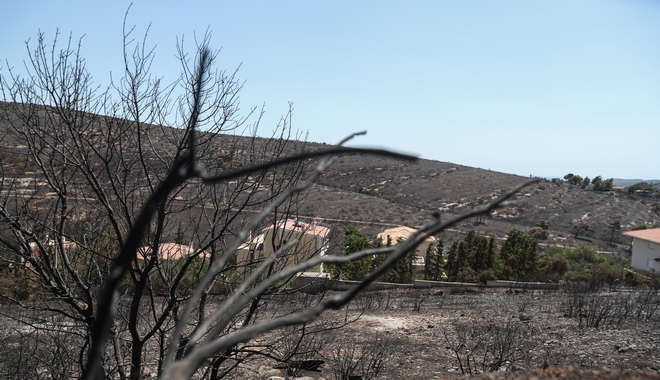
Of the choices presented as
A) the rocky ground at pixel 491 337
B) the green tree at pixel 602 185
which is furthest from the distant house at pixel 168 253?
the green tree at pixel 602 185

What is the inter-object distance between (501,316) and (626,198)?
183ft

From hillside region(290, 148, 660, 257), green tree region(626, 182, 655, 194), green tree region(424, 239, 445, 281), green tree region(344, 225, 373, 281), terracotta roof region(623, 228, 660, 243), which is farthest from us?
green tree region(626, 182, 655, 194)

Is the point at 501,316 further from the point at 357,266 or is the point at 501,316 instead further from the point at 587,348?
the point at 357,266

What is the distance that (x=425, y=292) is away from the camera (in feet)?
65.9

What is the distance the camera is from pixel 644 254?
30.2 metres

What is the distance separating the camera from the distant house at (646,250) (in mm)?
28959

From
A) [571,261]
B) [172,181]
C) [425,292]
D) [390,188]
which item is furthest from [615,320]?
[390,188]

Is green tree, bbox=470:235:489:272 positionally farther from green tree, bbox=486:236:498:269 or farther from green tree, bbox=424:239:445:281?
green tree, bbox=424:239:445:281

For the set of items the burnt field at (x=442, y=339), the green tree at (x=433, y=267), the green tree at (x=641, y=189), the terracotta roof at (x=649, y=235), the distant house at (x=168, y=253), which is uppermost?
the green tree at (x=641, y=189)

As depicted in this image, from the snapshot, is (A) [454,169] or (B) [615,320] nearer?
(B) [615,320]

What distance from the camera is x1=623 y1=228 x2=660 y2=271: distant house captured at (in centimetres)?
2896

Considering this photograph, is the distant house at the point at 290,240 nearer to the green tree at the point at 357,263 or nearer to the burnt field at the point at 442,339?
the burnt field at the point at 442,339

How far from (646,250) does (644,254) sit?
0.30 metres

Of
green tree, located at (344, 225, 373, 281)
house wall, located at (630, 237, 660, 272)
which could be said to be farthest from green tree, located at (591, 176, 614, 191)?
green tree, located at (344, 225, 373, 281)
